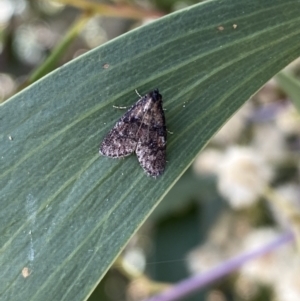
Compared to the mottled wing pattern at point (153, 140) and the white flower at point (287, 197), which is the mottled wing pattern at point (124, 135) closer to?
the mottled wing pattern at point (153, 140)

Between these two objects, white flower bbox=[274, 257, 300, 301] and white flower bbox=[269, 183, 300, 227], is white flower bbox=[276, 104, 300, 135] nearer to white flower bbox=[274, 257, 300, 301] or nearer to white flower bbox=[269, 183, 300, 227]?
white flower bbox=[269, 183, 300, 227]

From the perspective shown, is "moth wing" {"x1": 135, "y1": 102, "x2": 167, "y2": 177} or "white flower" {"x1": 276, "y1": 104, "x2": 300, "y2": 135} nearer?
"moth wing" {"x1": 135, "y1": 102, "x2": 167, "y2": 177}

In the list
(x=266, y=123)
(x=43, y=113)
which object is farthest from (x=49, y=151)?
(x=266, y=123)

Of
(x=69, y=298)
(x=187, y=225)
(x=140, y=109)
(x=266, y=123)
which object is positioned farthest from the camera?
(x=187, y=225)

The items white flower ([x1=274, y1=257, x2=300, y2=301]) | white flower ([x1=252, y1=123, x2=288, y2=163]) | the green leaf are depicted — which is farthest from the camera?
white flower ([x1=252, y1=123, x2=288, y2=163])

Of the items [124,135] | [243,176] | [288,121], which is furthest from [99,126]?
[288,121]

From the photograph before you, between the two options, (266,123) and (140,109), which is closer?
(140,109)

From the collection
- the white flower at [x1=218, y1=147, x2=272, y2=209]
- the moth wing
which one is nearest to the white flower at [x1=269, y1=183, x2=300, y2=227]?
the white flower at [x1=218, y1=147, x2=272, y2=209]

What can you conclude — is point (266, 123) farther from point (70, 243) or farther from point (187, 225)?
point (70, 243)
